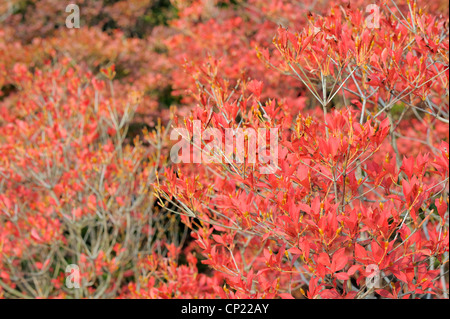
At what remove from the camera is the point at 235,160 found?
1.77 metres

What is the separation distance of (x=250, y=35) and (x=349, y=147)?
539cm

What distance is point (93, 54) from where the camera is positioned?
668 cm

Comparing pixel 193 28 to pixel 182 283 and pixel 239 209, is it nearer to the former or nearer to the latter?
pixel 182 283

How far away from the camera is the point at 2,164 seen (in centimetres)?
386

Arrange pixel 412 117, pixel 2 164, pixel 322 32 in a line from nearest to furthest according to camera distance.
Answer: pixel 322 32
pixel 2 164
pixel 412 117

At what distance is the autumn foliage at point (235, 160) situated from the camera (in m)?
1.68

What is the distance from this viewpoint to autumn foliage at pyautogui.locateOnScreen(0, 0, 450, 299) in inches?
66.2

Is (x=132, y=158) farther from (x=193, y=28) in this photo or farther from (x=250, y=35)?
(x=250, y=35)

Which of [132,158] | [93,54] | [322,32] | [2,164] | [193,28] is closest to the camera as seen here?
[322,32]

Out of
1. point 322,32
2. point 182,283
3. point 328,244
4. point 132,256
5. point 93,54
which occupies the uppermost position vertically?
point 93,54

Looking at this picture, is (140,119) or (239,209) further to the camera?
(140,119)
